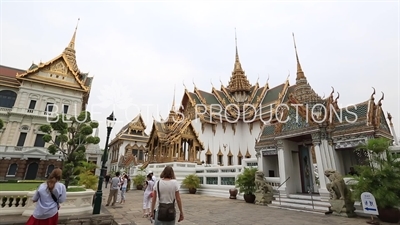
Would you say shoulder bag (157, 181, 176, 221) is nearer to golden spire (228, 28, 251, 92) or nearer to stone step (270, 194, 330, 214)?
stone step (270, 194, 330, 214)

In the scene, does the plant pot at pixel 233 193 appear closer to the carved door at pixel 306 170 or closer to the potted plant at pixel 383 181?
the carved door at pixel 306 170

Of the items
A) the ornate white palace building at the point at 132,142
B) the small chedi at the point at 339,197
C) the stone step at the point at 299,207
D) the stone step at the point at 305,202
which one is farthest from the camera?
the ornate white palace building at the point at 132,142

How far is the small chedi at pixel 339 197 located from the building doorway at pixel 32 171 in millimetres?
23616

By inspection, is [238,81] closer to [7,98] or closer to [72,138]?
[72,138]

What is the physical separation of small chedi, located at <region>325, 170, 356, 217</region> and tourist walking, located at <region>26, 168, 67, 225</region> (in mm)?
6537

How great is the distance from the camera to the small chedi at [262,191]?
779 cm

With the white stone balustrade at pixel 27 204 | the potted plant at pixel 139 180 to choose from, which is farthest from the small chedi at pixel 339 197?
the potted plant at pixel 139 180

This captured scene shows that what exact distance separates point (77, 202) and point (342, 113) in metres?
8.63

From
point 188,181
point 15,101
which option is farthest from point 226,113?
point 15,101

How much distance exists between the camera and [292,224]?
4641 millimetres

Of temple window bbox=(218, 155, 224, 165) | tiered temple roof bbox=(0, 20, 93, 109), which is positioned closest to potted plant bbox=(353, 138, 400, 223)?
temple window bbox=(218, 155, 224, 165)

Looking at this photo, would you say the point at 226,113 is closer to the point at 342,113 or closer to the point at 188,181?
the point at 188,181

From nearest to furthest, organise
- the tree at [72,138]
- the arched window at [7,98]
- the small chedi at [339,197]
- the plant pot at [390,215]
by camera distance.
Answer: the plant pot at [390,215], the small chedi at [339,197], the tree at [72,138], the arched window at [7,98]

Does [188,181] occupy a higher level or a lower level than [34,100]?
lower
